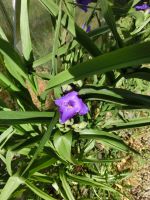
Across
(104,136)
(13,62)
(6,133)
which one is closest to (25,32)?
(13,62)

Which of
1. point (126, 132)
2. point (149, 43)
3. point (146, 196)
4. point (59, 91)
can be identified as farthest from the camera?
point (126, 132)

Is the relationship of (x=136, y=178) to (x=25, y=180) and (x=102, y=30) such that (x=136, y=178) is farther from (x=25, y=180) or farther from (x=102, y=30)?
(x=102, y=30)

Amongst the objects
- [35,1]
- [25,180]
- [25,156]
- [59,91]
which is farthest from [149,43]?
[35,1]

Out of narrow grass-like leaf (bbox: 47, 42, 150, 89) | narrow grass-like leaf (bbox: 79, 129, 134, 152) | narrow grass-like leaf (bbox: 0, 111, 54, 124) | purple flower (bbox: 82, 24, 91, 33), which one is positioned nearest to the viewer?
narrow grass-like leaf (bbox: 47, 42, 150, 89)

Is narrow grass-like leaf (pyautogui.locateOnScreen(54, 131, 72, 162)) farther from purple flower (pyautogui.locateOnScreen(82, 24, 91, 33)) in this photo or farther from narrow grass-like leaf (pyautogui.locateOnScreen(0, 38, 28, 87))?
purple flower (pyautogui.locateOnScreen(82, 24, 91, 33))

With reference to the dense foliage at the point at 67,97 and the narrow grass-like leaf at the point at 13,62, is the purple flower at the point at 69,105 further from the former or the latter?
the narrow grass-like leaf at the point at 13,62

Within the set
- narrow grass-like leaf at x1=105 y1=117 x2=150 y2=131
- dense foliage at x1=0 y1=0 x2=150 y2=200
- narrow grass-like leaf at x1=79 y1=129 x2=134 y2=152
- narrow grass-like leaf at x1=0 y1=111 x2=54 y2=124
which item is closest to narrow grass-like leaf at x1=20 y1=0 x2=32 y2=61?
dense foliage at x1=0 y1=0 x2=150 y2=200
